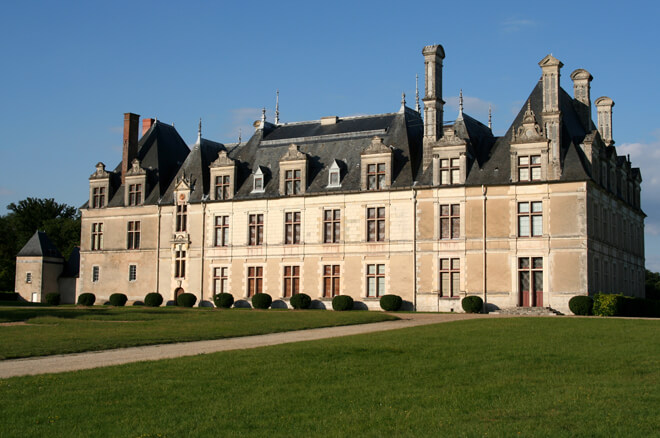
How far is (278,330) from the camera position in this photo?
25.2 meters

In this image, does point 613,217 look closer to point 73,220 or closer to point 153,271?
point 153,271

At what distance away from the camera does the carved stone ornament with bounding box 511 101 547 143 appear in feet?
128

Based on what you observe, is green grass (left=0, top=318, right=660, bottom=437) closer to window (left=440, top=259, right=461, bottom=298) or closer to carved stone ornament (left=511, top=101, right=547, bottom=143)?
carved stone ornament (left=511, top=101, right=547, bottom=143)

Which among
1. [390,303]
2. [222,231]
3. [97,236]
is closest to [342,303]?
[390,303]

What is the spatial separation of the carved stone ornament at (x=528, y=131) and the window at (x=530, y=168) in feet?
2.87

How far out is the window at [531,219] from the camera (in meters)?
38.9

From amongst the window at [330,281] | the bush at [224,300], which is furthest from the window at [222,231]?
the window at [330,281]

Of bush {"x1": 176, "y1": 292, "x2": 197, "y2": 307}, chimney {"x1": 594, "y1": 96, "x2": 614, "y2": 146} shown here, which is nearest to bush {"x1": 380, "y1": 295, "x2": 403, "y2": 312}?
bush {"x1": 176, "y1": 292, "x2": 197, "y2": 307}

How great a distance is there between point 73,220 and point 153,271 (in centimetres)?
3164

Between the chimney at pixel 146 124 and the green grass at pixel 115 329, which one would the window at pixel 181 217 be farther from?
the green grass at pixel 115 329

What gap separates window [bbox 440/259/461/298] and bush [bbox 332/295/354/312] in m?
4.77

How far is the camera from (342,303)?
137 feet

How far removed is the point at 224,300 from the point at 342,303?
7493 mm

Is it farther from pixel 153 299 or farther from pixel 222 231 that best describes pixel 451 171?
pixel 153 299
